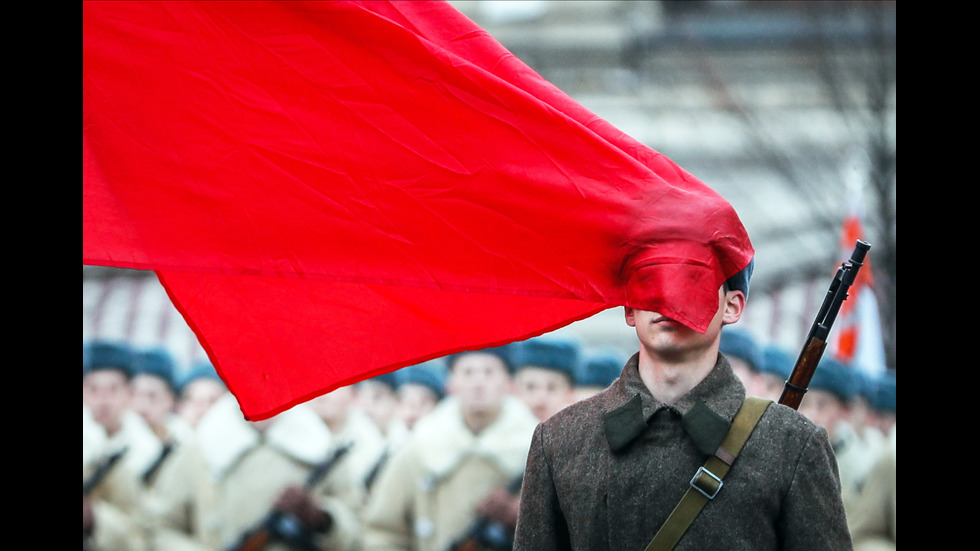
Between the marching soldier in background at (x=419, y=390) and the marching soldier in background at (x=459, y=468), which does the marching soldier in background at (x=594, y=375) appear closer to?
the marching soldier in background at (x=459, y=468)

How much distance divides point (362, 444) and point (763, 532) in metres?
5.74

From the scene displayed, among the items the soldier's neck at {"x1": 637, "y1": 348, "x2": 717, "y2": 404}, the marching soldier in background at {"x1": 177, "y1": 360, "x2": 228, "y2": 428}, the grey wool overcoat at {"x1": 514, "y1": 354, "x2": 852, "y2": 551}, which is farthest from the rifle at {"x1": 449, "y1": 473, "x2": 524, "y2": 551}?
the soldier's neck at {"x1": 637, "y1": 348, "x2": 717, "y2": 404}

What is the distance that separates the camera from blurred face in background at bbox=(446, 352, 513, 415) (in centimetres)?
827

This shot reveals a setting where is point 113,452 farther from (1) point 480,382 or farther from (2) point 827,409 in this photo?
(2) point 827,409

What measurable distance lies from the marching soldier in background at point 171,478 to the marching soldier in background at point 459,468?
1475mm

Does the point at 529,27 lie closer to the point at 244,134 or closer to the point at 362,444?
the point at 362,444

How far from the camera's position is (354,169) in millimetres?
3346

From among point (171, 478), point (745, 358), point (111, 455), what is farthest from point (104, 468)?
point (745, 358)

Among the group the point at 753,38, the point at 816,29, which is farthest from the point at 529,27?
the point at 816,29

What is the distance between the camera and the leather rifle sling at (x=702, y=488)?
10.3 feet

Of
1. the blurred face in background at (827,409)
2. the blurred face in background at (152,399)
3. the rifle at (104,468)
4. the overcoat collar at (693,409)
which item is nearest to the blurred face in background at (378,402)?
the blurred face in background at (152,399)

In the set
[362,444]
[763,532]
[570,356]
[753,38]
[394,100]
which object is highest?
[394,100]

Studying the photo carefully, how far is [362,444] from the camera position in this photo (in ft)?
28.1

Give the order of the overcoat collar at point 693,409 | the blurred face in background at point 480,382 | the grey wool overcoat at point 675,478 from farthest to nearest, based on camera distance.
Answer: the blurred face in background at point 480,382, the overcoat collar at point 693,409, the grey wool overcoat at point 675,478
